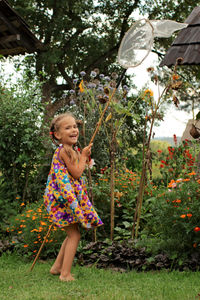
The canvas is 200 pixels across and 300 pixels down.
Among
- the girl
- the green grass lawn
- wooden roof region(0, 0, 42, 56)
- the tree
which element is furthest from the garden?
the tree

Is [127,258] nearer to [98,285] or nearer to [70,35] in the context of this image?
[98,285]

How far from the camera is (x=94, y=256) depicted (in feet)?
14.2

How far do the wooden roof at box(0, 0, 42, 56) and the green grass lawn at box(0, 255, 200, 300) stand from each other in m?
4.38

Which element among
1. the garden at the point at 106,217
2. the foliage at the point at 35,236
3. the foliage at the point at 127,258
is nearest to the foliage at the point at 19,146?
the garden at the point at 106,217

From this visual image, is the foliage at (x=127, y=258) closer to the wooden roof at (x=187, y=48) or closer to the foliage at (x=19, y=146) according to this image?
the foliage at (x=19, y=146)

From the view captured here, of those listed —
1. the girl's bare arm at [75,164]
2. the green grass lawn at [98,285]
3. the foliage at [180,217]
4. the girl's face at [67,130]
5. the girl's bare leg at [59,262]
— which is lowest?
the green grass lawn at [98,285]

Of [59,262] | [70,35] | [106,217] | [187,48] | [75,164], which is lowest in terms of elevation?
[59,262]

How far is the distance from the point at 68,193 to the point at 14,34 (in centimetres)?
449

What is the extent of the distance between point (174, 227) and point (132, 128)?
9.59 meters

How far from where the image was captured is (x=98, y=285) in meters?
3.37

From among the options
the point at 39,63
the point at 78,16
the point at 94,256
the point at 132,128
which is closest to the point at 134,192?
the point at 94,256

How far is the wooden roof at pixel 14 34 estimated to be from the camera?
6938 millimetres

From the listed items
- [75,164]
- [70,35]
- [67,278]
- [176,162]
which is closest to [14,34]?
[176,162]

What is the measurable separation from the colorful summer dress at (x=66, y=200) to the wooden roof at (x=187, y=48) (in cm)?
251
